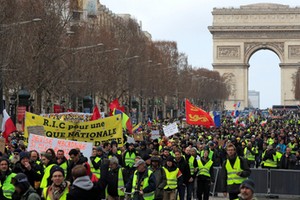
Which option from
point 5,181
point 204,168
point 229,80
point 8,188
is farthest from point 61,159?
point 229,80

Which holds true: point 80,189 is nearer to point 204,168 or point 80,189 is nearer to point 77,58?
point 204,168

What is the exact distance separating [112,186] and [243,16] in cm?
11845

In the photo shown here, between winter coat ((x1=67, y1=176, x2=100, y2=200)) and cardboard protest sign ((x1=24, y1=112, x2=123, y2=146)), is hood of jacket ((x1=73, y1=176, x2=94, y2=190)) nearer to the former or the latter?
winter coat ((x1=67, y1=176, x2=100, y2=200))

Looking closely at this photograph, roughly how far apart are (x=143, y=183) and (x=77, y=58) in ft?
137

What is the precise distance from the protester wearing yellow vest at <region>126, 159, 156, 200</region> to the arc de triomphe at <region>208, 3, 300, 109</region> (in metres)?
118

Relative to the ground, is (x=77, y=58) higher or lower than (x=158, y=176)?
higher

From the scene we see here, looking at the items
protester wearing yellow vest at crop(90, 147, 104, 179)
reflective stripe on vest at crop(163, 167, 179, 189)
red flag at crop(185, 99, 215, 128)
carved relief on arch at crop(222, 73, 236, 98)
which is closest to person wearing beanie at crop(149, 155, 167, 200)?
reflective stripe on vest at crop(163, 167, 179, 189)

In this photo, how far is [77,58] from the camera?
2266 inches

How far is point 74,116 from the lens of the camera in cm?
2714

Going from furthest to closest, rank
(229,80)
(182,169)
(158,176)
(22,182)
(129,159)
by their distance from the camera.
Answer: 1. (229,80)
2. (129,159)
3. (182,169)
4. (158,176)
5. (22,182)

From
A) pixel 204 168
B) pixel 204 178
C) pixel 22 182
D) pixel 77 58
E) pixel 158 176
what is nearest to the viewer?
pixel 22 182

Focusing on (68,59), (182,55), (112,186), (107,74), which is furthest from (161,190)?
(182,55)

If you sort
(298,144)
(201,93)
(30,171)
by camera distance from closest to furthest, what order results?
(30,171), (298,144), (201,93)

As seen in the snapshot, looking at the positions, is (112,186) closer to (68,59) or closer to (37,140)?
(37,140)
